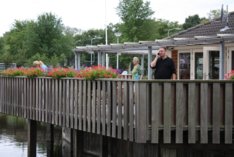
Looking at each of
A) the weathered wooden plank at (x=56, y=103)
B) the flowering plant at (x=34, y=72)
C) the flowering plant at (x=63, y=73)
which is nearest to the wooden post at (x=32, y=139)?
the flowering plant at (x=34, y=72)

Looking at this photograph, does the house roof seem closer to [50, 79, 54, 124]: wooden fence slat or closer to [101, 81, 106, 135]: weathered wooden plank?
A: [50, 79, 54, 124]: wooden fence slat

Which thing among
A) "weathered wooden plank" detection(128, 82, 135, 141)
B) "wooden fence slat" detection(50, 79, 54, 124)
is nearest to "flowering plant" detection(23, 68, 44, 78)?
"wooden fence slat" detection(50, 79, 54, 124)

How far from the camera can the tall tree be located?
201 feet

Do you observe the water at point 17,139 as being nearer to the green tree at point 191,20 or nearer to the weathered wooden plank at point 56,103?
the weathered wooden plank at point 56,103

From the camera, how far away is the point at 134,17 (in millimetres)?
61906

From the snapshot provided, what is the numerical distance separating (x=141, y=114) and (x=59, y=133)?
16697 millimetres

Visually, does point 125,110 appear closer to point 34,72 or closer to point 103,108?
point 103,108

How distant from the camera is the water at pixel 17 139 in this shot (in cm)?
2269

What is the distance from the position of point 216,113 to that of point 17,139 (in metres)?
17.4

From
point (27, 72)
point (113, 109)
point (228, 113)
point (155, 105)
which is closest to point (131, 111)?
point (155, 105)

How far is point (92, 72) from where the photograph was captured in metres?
13.7

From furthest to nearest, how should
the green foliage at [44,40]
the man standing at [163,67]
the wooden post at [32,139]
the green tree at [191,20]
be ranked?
1. the green tree at [191,20]
2. the green foliage at [44,40]
3. the wooden post at [32,139]
4. the man standing at [163,67]

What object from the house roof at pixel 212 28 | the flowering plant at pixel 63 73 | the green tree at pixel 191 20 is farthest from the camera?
the green tree at pixel 191 20

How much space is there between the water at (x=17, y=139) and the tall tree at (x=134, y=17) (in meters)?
28.8
